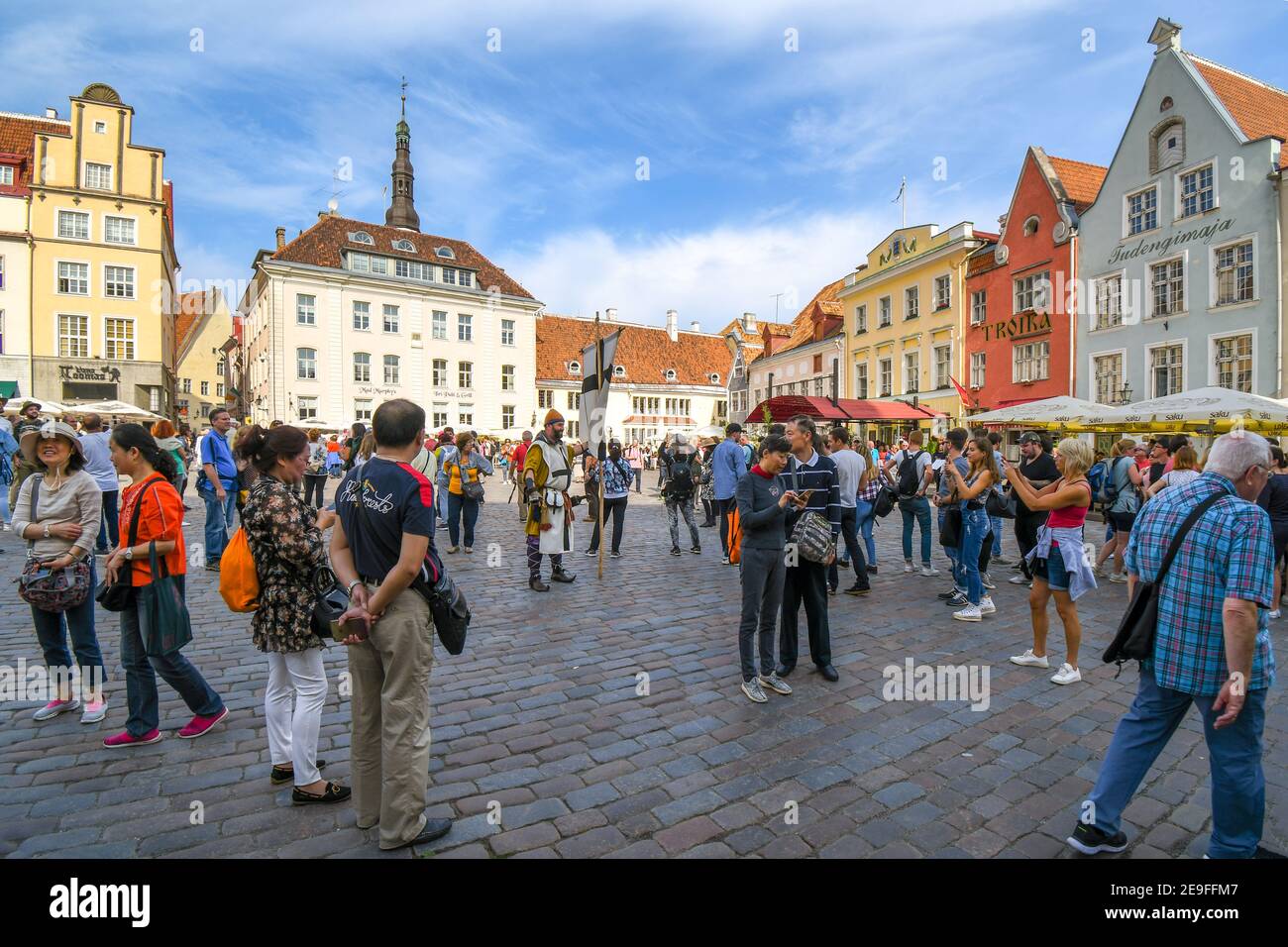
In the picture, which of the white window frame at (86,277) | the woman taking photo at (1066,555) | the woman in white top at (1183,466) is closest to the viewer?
the woman taking photo at (1066,555)

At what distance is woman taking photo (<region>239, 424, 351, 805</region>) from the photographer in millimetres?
3307

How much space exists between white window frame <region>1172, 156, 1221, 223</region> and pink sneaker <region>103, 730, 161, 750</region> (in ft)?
89.3

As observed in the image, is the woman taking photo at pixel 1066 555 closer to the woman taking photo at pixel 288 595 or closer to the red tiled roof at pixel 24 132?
the woman taking photo at pixel 288 595

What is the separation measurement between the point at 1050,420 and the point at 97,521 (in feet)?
56.1

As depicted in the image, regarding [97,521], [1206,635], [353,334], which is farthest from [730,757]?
[353,334]

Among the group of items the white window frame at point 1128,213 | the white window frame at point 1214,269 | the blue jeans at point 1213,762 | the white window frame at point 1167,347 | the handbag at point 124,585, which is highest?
the white window frame at point 1128,213

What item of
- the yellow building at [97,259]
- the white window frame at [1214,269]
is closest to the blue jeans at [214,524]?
the white window frame at [1214,269]

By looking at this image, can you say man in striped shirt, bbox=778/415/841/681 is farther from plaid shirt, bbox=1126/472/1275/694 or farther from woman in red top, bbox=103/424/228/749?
woman in red top, bbox=103/424/228/749

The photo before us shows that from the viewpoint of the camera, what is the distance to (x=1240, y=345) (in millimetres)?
19281

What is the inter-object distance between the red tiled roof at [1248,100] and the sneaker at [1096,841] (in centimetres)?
2537

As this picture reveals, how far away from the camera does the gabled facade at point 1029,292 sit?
81.8 feet

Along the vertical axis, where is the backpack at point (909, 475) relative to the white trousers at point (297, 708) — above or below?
above

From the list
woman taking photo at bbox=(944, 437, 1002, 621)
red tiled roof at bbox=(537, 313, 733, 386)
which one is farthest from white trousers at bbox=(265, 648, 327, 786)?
red tiled roof at bbox=(537, 313, 733, 386)

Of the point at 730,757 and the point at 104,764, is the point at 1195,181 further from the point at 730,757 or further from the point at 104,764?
the point at 104,764
